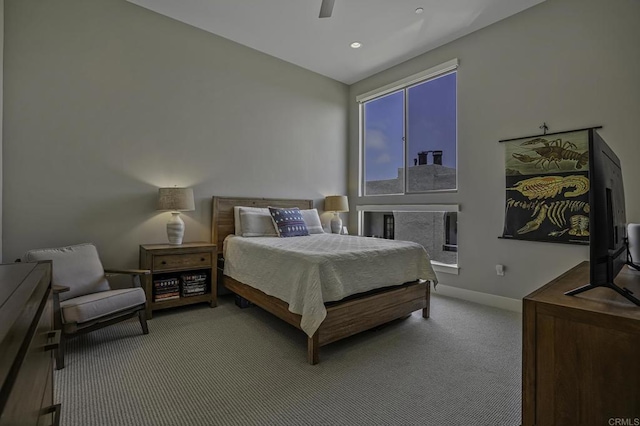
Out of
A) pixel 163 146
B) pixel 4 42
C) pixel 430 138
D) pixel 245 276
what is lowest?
pixel 245 276

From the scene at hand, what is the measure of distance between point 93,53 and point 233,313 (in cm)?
309

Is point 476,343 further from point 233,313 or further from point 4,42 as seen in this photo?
point 4,42

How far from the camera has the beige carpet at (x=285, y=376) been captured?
1681 mm

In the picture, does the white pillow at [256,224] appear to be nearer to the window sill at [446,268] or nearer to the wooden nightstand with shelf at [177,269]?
the wooden nightstand with shelf at [177,269]

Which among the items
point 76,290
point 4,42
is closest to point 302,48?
point 4,42

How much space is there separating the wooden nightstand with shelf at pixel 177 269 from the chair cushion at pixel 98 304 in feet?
1.55

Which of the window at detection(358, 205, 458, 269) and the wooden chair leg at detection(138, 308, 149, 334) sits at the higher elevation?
the window at detection(358, 205, 458, 269)

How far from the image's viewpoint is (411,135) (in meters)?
4.59

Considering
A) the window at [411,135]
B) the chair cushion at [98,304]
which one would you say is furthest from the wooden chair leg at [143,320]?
the window at [411,135]

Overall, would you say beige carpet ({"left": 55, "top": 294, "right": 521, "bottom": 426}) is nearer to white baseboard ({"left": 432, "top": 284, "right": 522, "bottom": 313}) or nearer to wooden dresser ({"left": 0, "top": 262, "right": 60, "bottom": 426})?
white baseboard ({"left": 432, "top": 284, "right": 522, "bottom": 313})

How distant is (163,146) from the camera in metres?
3.56

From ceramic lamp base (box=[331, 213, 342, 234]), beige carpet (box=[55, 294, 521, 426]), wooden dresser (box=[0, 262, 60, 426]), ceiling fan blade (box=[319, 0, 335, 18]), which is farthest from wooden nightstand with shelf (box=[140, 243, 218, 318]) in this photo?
ceiling fan blade (box=[319, 0, 335, 18])

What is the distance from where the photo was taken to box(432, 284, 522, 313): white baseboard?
11.1 feet

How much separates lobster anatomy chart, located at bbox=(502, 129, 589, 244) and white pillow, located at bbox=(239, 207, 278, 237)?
2832mm
